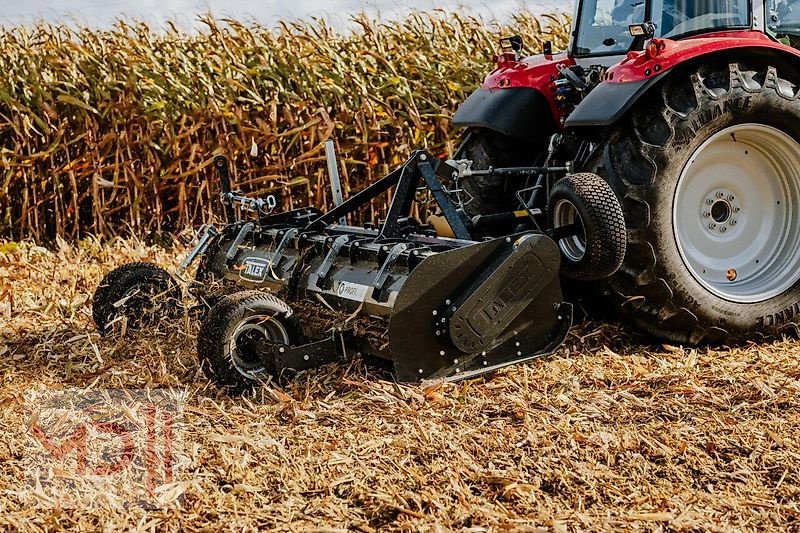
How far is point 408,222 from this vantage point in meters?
4.80

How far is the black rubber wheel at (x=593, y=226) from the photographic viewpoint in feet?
13.6

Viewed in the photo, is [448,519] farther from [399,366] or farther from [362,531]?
[399,366]

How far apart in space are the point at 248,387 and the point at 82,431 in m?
0.69

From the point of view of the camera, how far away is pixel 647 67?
443 centimetres

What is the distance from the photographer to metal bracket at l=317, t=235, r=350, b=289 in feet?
15.0

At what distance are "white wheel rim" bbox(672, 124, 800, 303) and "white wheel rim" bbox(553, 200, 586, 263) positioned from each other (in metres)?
0.49

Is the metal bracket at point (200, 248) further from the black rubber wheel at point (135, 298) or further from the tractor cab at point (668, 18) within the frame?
the tractor cab at point (668, 18)

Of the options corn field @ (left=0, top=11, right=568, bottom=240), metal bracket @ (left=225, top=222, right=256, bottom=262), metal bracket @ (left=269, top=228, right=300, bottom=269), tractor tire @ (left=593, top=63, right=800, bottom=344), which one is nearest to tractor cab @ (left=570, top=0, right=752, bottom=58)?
tractor tire @ (left=593, top=63, right=800, bottom=344)

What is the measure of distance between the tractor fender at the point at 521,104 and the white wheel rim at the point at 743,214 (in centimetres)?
91

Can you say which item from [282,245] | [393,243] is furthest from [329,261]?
[282,245]

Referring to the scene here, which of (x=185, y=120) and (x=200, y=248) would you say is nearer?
(x=200, y=248)

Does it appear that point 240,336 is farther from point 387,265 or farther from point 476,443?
point 476,443

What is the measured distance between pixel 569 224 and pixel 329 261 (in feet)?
3.51

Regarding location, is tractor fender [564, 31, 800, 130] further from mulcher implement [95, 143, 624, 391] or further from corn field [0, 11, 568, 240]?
corn field [0, 11, 568, 240]
